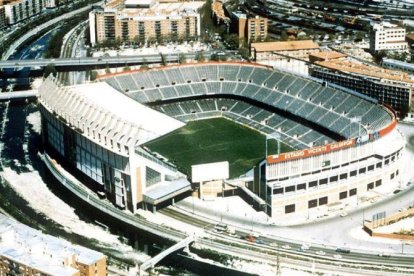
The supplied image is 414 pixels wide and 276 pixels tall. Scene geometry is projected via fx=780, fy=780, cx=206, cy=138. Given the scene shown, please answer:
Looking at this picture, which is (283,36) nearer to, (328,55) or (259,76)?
(328,55)

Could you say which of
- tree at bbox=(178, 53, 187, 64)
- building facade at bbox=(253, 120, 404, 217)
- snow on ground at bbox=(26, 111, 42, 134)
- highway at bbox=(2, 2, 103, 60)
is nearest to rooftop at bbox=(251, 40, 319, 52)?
tree at bbox=(178, 53, 187, 64)

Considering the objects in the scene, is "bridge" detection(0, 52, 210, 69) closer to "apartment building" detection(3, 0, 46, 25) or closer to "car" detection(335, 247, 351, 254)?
"apartment building" detection(3, 0, 46, 25)

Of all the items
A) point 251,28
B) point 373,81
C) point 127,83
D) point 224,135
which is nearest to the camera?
point 224,135

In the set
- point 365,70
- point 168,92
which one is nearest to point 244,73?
point 168,92

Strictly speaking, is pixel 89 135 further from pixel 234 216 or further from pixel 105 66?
pixel 105 66

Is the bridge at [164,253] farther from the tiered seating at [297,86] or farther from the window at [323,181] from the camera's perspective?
the tiered seating at [297,86]

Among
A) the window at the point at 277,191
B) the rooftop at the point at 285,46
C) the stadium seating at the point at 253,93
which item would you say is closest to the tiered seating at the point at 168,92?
the stadium seating at the point at 253,93

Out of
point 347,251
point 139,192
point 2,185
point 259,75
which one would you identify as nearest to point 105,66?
point 259,75
